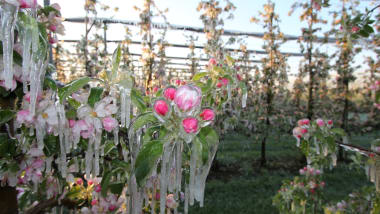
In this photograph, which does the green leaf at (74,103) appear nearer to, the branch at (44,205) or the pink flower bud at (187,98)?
the pink flower bud at (187,98)

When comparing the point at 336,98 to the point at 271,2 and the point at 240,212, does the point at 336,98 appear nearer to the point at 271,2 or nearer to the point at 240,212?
the point at 271,2

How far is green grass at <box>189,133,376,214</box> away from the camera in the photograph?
128 inches

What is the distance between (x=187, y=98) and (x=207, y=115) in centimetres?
6

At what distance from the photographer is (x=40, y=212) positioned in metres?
1.00

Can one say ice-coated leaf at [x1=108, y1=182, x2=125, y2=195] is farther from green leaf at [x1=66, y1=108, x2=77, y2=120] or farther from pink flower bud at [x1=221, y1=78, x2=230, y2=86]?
pink flower bud at [x1=221, y1=78, x2=230, y2=86]

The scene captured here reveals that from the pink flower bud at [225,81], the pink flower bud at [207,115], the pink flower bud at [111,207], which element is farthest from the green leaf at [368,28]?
the pink flower bud at [111,207]

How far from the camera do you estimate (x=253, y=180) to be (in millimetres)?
4363

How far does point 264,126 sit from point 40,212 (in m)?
4.80

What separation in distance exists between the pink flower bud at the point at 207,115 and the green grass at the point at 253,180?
2.70m

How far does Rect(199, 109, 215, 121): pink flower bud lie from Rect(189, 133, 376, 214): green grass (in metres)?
2.70

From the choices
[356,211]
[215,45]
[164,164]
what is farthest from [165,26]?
[164,164]

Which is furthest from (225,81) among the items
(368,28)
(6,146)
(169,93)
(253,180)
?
(253,180)

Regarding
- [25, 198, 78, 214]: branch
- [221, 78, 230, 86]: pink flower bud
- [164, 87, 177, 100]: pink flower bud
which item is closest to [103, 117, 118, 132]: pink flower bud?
[164, 87, 177, 100]: pink flower bud

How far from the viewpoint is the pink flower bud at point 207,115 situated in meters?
0.54
